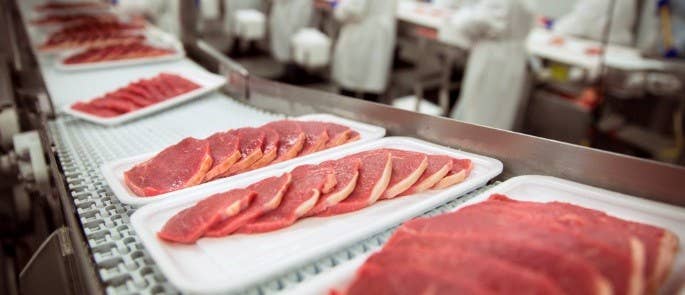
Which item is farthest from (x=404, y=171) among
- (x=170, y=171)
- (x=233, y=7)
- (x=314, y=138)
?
(x=233, y=7)

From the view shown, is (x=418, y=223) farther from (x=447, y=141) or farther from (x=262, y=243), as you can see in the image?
(x=447, y=141)

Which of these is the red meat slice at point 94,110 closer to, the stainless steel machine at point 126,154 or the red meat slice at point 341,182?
the stainless steel machine at point 126,154

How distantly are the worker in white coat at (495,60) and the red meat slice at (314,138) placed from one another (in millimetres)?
3047

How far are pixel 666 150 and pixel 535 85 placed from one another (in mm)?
1230

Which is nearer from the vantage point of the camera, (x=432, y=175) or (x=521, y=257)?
(x=521, y=257)

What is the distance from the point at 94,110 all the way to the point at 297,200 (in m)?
1.35

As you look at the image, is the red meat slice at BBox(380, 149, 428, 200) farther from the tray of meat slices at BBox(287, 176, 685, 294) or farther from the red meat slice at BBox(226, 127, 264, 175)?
the red meat slice at BBox(226, 127, 264, 175)

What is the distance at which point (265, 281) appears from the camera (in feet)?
3.21

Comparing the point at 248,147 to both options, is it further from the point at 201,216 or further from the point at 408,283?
the point at 408,283

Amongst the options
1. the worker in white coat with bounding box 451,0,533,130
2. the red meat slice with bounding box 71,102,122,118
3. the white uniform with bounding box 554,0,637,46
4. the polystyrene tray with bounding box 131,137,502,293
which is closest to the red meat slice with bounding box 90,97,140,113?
the red meat slice with bounding box 71,102,122,118

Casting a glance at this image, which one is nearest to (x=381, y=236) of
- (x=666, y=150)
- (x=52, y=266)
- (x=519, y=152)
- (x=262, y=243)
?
(x=262, y=243)

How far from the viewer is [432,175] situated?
1351 mm

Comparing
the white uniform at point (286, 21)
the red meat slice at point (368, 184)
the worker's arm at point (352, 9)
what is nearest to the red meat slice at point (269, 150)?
the red meat slice at point (368, 184)

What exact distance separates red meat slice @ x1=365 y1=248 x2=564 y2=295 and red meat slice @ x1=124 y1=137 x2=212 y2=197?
26.0 inches
